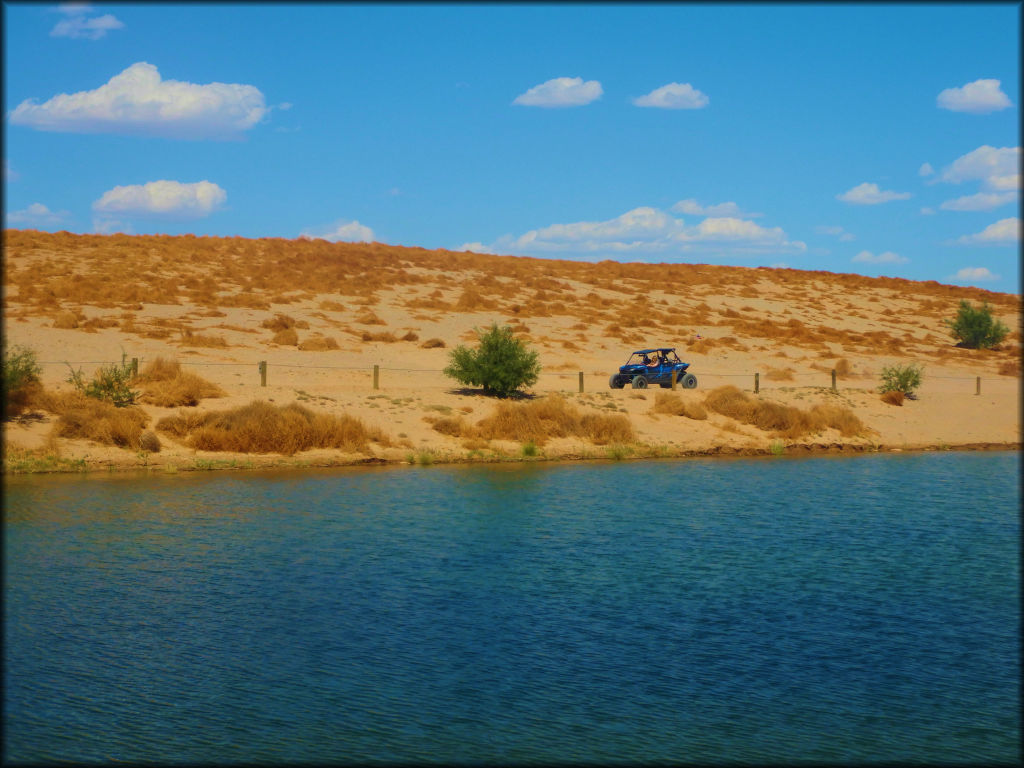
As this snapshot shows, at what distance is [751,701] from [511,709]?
262 cm

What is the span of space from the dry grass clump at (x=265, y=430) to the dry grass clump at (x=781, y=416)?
13.7m

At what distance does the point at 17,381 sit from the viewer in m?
29.5

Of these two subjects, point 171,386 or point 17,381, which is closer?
point 17,381

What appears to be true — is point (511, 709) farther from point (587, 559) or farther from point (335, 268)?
point (335, 268)

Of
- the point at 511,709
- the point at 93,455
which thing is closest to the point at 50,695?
the point at 511,709

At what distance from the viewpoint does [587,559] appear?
17.6 meters

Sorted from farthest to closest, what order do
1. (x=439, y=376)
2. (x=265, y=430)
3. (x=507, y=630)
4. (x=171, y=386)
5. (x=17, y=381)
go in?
(x=439, y=376)
(x=171, y=386)
(x=265, y=430)
(x=17, y=381)
(x=507, y=630)

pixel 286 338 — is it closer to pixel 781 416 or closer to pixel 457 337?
pixel 457 337

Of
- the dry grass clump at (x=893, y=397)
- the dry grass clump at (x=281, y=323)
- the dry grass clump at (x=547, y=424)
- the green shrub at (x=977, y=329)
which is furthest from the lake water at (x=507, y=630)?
the green shrub at (x=977, y=329)

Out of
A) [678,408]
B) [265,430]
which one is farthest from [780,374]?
[265,430]

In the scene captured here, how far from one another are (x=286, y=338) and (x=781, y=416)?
2368cm

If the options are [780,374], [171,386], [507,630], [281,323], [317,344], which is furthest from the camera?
[281,323]

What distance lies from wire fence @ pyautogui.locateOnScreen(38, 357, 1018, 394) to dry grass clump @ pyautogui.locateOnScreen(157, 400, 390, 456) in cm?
401

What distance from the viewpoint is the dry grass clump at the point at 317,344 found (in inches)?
1829
